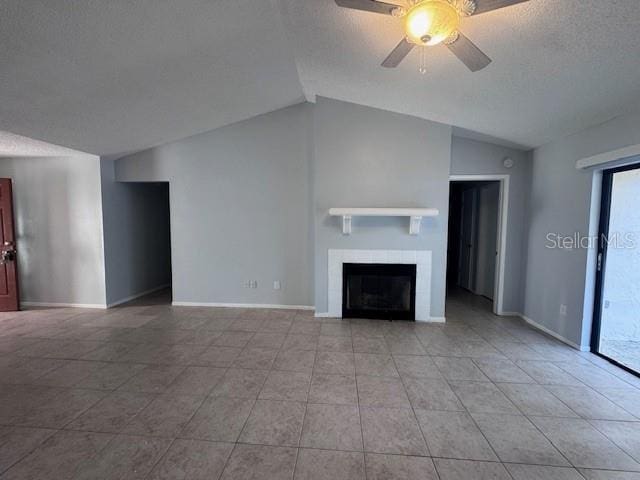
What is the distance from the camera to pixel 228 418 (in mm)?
2078

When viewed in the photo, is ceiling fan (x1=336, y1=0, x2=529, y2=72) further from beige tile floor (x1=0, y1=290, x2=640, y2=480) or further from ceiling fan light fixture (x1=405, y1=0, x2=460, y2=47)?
beige tile floor (x1=0, y1=290, x2=640, y2=480)

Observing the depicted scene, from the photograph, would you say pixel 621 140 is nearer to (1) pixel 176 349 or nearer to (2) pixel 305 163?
(2) pixel 305 163

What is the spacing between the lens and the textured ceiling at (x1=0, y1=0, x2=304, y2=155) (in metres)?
1.99

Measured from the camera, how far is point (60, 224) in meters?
4.59

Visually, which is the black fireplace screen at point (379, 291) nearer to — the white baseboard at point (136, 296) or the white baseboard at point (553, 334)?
the white baseboard at point (553, 334)

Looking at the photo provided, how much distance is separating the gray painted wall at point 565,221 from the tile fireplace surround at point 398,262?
56.2 inches

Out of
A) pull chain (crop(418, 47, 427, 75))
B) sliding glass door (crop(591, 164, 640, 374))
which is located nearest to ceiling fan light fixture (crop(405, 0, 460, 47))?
pull chain (crop(418, 47, 427, 75))

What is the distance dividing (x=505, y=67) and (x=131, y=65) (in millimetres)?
3201

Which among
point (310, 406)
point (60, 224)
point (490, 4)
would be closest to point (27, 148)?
point (60, 224)

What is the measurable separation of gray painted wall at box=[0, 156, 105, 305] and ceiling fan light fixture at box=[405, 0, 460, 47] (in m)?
4.91

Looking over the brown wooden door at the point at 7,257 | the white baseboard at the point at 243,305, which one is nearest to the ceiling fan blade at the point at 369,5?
the white baseboard at the point at 243,305

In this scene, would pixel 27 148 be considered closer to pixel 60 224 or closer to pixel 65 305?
pixel 60 224

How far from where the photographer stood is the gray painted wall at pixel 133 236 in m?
4.68

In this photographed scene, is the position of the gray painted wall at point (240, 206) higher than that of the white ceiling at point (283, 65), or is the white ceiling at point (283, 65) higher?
the white ceiling at point (283, 65)
